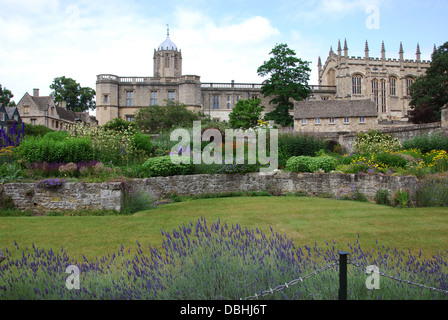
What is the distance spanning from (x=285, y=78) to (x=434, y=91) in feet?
61.0

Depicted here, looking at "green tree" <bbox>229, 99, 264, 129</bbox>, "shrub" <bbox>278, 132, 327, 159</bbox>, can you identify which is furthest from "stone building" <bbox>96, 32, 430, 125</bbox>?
"shrub" <bbox>278, 132, 327, 159</bbox>

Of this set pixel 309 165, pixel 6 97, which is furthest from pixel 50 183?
pixel 6 97

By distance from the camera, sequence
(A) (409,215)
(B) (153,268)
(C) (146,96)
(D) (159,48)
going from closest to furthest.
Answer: (B) (153,268)
(A) (409,215)
(C) (146,96)
(D) (159,48)

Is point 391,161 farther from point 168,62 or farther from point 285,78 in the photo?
point 168,62

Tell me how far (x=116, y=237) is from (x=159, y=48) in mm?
62598

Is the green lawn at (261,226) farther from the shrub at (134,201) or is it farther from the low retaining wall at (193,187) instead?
the low retaining wall at (193,187)

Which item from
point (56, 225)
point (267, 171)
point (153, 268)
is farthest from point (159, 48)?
point (153, 268)

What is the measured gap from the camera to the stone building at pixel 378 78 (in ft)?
187

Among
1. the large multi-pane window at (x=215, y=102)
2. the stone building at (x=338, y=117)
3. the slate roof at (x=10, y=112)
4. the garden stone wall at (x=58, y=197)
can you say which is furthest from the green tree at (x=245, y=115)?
the slate roof at (x=10, y=112)

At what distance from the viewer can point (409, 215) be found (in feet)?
26.5

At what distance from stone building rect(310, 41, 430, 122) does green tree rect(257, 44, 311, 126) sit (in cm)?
1564

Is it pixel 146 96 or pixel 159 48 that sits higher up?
pixel 159 48

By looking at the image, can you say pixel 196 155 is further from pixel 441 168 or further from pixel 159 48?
pixel 159 48

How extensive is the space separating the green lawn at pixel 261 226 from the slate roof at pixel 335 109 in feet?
88.1
